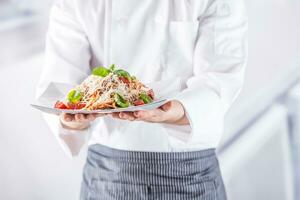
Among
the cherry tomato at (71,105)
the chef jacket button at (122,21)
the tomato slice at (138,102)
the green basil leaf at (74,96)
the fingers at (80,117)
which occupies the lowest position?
the fingers at (80,117)

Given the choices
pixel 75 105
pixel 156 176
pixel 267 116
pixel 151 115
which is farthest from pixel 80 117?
pixel 267 116

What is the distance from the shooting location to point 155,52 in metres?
1.29

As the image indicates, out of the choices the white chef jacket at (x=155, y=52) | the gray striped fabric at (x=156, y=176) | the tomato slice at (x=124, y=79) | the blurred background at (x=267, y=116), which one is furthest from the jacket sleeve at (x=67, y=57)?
the blurred background at (x=267, y=116)

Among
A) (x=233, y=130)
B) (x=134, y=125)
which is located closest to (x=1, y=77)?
(x=134, y=125)

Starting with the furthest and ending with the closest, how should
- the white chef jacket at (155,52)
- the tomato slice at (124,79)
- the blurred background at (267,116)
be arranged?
the blurred background at (267,116), the white chef jacket at (155,52), the tomato slice at (124,79)

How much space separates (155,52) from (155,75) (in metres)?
0.06

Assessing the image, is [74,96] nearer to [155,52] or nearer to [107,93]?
[107,93]

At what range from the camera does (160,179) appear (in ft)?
4.04

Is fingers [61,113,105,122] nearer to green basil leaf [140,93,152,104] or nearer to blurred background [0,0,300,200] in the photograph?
green basil leaf [140,93,152,104]

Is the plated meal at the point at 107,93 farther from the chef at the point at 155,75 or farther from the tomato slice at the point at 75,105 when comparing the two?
the chef at the point at 155,75

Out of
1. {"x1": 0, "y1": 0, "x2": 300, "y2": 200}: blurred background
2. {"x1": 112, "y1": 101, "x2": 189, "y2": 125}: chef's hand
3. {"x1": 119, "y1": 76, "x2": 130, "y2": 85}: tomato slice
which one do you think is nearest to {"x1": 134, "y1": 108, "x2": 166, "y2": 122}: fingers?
{"x1": 112, "y1": 101, "x2": 189, "y2": 125}: chef's hand

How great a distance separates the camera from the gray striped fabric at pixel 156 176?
1.23 meters

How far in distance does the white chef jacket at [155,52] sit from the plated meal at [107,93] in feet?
0.48

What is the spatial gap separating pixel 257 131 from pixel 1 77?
985 mm
